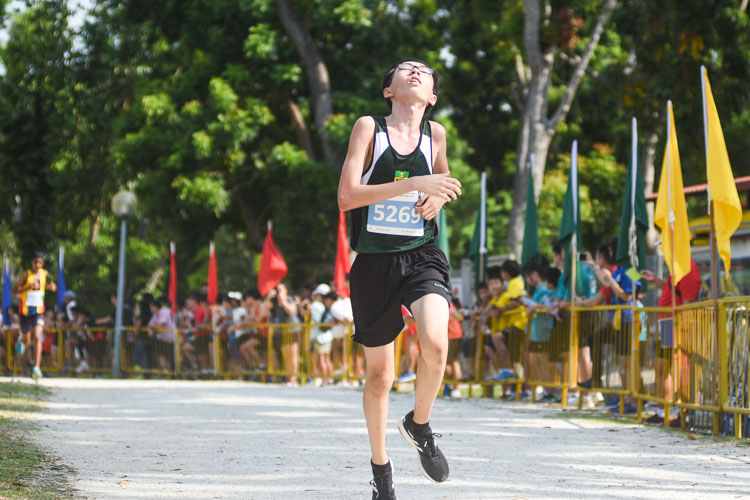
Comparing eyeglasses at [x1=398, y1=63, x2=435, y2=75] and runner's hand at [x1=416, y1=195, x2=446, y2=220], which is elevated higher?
eyeglasses at [x1=398, y1=63, x2=435, y2=75]

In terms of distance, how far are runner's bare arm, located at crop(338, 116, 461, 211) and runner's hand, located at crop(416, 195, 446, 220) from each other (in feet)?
0.26

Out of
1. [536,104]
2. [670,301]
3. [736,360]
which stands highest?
[536,104]

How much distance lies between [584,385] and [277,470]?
574 centimetres

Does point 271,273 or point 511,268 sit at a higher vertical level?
point 271,273

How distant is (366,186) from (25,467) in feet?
8.80

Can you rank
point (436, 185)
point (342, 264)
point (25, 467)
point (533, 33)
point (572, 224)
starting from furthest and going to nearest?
point (533, 33)
point (342, 264)
point (572, 224)
point (25, 467)
point (436, 185)

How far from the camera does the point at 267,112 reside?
26.9m

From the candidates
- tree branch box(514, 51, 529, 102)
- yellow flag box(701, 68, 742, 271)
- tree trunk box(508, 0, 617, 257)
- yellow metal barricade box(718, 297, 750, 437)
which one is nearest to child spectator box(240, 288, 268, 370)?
tree trunk box(508, 0, 617, 257)

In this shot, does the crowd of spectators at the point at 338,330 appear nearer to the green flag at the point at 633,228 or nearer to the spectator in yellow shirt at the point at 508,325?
the spectator in yellow shirt at the point at 508,325

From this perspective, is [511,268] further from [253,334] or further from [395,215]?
[395,215]

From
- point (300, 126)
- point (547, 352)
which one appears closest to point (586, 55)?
point (300, 126)

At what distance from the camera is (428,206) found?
→ 5.23m

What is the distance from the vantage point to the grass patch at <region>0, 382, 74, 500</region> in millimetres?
5453

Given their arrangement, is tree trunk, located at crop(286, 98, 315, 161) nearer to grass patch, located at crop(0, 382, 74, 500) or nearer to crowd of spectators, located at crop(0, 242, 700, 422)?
crowd of spectators, located at crop(0, 242, 700, 422)
